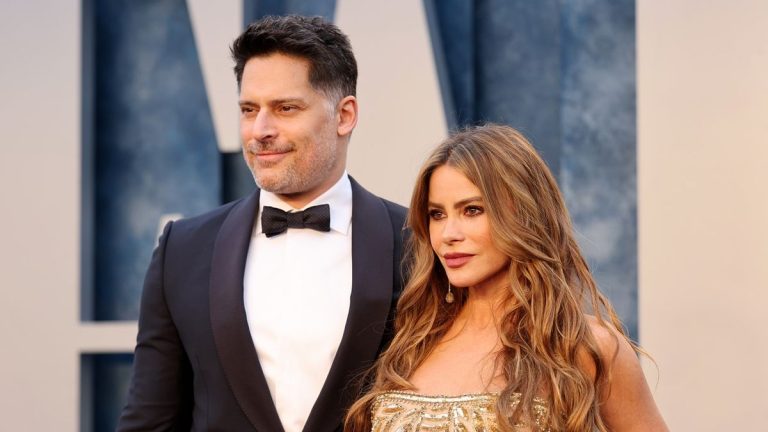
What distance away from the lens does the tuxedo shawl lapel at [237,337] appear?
2.40 metres

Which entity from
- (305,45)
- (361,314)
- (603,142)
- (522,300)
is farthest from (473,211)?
(603,142)

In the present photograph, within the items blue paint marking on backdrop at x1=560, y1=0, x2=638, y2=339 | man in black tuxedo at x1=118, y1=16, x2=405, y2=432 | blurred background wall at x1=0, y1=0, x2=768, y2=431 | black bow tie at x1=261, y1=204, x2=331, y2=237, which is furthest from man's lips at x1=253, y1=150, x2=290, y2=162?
blue paint marking on backdrop at x1=560, y1=0, x2=638, y2=339

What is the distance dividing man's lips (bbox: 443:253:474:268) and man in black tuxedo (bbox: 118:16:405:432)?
0.22 m

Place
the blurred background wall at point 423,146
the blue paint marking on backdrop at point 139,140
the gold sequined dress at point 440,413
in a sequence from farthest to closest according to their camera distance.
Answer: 1. the blue paint marking on backdrop at point 139,140
2. the blurred background wall at point 423,146
3. the gold sequined dress at point 440,413

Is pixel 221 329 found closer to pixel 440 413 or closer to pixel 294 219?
pixel 294 219

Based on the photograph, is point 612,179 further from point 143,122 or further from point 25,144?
point 25,144

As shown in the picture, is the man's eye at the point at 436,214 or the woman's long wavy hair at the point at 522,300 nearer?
the woman's long wavy hair at the point at 522,300

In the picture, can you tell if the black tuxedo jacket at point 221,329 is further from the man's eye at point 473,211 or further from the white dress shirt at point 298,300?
the man's eye at point 473,211

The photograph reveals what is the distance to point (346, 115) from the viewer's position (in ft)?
8.78

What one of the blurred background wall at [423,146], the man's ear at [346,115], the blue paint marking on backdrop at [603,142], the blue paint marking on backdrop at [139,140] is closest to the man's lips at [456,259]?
the man's ear at [346,115]

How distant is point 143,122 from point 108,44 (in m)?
0.36

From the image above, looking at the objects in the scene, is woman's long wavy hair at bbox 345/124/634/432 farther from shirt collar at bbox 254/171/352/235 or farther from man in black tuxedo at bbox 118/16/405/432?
shirt collar at bbox 254/171/352/235

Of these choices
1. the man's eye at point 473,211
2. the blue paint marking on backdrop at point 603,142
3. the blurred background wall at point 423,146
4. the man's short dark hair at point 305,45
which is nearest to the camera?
the man's eye at point 473,211

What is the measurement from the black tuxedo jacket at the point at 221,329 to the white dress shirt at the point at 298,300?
1.8 inches
